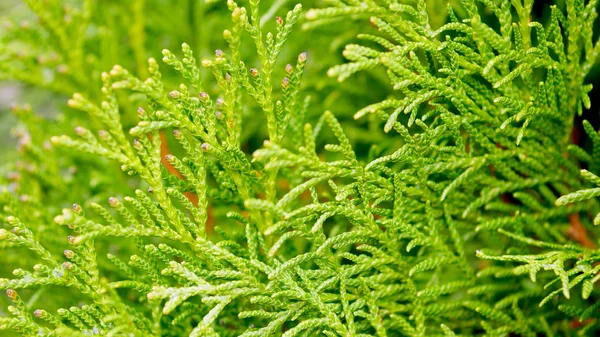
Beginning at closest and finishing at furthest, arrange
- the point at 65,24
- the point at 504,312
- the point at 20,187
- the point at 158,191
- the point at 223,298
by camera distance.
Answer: the point at 223,298
the point at 158,191
the point at 504,312
the point at 20,187
the point at 65,24

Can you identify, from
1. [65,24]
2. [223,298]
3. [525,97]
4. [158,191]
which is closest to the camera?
[223,298]

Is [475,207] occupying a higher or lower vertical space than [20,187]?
lower

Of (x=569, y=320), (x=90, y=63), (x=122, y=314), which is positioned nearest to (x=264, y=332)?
(x=122, y=314)

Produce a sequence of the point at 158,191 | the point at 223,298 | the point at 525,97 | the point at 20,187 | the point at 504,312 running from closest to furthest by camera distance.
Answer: the point at 223,298 → the point at 158,191 → the point at 525,97 → the point at 504,312 → the point at 20,187

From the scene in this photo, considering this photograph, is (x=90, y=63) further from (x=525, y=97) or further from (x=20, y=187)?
(x=525, y=97)

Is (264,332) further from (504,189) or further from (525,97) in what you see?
(525,97)

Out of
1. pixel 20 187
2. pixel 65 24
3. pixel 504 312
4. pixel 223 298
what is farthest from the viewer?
pixel 65 24

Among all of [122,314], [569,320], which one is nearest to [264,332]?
[122,314]

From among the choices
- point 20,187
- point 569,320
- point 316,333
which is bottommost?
point 569,320

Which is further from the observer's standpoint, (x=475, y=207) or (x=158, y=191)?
(x=475, y=207)
